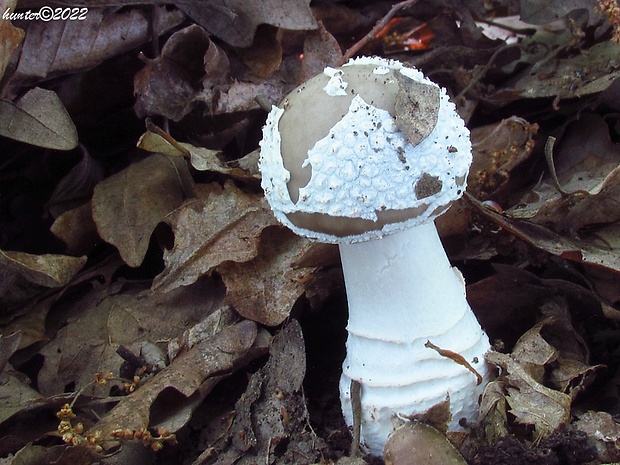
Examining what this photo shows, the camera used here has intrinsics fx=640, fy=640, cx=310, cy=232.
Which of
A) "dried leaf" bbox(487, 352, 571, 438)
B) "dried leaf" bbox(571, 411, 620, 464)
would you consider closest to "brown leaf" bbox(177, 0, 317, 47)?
"dried leaf" bbox(487, 352, 571, 438)

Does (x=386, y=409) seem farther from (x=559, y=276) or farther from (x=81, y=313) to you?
(x=81, y=313)

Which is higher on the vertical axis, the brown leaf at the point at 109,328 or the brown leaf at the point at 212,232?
the brown leaf at the point at 212,232

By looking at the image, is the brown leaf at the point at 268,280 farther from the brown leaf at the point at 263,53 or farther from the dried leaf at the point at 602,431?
the dried leaf at the point at 602,431

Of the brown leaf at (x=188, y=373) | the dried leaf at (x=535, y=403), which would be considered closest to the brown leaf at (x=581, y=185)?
the dried leaf at (x=535, y=403)

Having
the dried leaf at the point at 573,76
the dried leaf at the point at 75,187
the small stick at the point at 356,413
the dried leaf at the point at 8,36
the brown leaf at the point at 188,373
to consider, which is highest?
the dried leaf at the point at 8,36

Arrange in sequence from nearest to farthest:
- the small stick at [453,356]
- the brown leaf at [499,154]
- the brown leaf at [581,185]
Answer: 1. the small stick at [453,356]
2. the brown leaf at [581,185]
3. the brown leaf at [499,154]

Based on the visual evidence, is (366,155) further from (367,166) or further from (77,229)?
(77,229)

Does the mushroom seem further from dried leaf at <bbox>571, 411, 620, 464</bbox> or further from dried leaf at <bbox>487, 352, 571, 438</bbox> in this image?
dried leaf at <bbox>571, 411, 620, 464</bbox>

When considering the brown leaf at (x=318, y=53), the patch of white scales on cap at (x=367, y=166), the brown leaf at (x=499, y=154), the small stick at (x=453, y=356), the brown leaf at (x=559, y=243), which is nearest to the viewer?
the patch of white scales on cap at (x=367, y=166)
